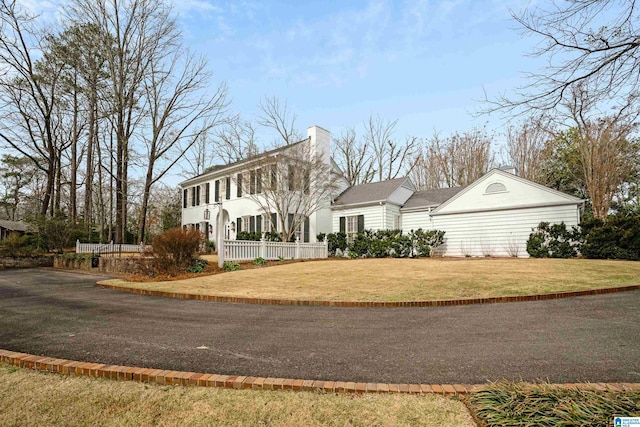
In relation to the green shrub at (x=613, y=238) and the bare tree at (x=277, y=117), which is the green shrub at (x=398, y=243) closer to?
the green shrub at (x=613, y=238)

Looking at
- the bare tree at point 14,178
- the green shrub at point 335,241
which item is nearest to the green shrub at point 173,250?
the green shrub at point 335,241

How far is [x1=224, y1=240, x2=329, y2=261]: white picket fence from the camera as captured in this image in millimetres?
13632

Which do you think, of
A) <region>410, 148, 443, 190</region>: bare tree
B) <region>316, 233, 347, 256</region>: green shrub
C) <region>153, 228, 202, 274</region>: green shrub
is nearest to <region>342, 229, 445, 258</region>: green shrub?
<region>316, 233, 347, 256</region>: green shrub

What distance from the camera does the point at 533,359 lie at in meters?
3.47

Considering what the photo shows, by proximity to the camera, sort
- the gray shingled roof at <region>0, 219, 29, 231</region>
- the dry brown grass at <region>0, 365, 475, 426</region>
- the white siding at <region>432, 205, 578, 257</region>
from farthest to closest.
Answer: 1. the gray shingled roof at <region>0, 219, 29, 231</region>
2. the white siding at <region>432, 205, 578, 257</region>
3. the dry brown grass at <region>0, 365, 475, 426</region>

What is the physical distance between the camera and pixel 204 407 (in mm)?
2529

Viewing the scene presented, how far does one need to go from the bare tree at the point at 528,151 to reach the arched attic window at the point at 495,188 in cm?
1174

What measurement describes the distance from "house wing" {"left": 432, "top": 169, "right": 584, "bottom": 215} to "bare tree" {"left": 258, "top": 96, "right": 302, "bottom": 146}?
9973mm

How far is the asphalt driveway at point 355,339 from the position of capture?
128 inches

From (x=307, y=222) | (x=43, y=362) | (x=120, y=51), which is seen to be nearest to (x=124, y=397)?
(x=43, y=362)

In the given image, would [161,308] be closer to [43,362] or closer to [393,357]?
[43,362]

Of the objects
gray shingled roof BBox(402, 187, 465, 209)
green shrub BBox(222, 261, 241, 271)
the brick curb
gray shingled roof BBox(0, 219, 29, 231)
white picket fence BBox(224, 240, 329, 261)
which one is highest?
gray shingled roof BBox(402, 187, 465, 209)

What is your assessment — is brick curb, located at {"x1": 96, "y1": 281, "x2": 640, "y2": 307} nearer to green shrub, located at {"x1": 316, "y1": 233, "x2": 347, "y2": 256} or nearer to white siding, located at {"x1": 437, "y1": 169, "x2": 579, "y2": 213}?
white siding, located at {"x1": 437, "y1": 169, "x2": 579, "y2": 213}

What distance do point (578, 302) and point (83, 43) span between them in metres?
29.3
